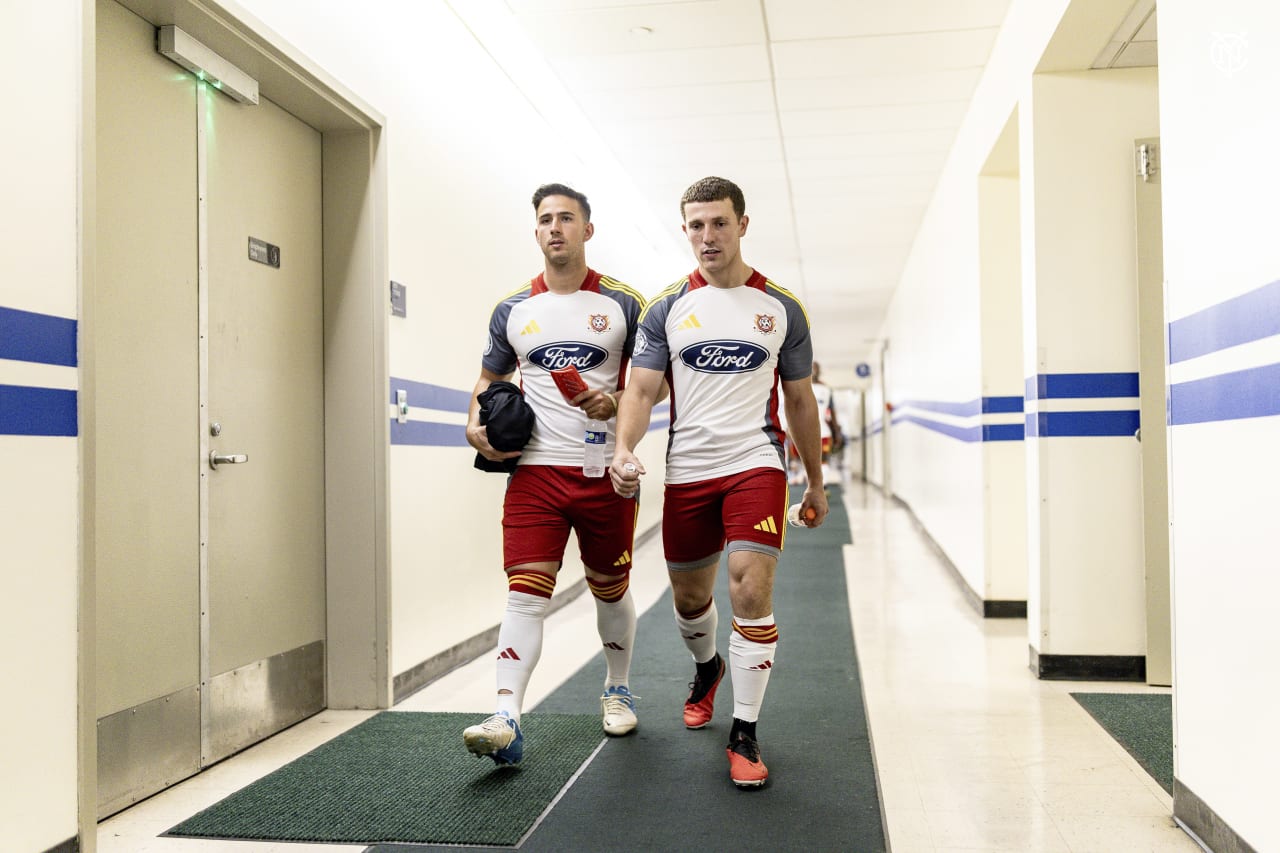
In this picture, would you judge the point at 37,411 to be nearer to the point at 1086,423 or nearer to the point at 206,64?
the point at 206,64

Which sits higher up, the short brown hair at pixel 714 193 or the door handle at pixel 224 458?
the short brown hair at pixel 714 193

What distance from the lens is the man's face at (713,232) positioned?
8.99 feet

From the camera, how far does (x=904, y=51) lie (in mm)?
4922

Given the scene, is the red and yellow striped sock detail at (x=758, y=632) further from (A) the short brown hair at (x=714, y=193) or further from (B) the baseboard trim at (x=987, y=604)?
(B) the baseboard trim at (x=987, y=604)

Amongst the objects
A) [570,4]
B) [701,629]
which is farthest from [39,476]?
[570,4]

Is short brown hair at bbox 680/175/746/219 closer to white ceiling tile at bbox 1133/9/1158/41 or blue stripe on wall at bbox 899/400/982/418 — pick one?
white ceiling tile at bbox 1133/9/1158/41

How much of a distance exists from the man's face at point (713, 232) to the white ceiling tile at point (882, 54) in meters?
2.40

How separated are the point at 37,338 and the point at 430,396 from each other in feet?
6.67

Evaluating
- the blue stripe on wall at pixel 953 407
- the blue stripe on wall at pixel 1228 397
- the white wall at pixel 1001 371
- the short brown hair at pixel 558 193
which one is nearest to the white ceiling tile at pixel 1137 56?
the white wall at pixel 1001 371

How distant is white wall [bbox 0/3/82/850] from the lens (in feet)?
6.34

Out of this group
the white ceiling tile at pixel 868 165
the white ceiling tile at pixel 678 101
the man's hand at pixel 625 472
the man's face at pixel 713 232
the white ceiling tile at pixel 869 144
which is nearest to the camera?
the man's hand at pixel 625 472

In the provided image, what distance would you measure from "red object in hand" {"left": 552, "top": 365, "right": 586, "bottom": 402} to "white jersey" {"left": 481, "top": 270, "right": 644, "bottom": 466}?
0.09 metres

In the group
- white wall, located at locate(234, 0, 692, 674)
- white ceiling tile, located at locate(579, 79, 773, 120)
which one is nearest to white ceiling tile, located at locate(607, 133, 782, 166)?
white ceiling tile, located at locate(579, 79, 773, 120)

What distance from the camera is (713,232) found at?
8.99ft
